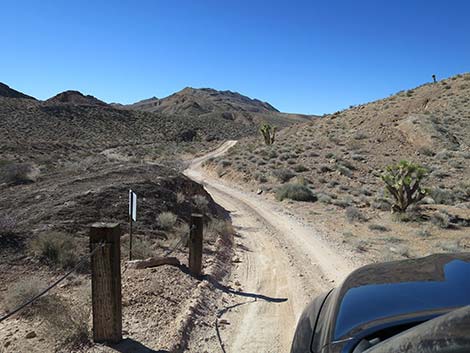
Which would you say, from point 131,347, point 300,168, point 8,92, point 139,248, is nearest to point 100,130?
point 8,92

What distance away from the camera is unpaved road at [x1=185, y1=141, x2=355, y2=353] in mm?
5500

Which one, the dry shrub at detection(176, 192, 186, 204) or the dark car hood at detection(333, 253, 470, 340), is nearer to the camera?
the dark car hood at detection(333, 253, 470, 340)

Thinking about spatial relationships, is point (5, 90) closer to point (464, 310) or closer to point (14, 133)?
point (14, 133)

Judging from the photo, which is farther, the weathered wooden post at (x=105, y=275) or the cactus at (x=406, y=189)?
the cactus at (x=406, y=189)

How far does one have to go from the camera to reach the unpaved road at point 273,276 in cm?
550

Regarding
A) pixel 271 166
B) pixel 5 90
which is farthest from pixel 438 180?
pixel 5 90

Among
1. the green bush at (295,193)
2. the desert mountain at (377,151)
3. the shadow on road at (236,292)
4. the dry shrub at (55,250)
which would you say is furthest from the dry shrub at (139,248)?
the desert mountain at (377,151)

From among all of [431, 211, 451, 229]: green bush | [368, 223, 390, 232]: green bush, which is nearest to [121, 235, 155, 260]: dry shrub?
[368, 223, 390, 232]: green bush

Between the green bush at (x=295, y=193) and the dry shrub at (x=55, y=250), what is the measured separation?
11.5 meters

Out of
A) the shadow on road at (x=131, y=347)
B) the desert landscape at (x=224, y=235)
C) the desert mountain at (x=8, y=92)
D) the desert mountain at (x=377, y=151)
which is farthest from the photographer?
the desert mountain at (x=8, y=92)

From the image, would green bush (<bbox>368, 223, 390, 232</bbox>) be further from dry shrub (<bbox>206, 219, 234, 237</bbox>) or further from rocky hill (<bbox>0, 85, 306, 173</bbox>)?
rocky hill (<bbox>0, 85, 306, 173</bbox>)

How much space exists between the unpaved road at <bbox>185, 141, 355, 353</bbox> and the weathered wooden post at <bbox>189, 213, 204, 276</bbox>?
87cm

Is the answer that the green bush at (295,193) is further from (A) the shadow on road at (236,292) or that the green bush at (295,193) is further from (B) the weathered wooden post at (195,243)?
(B) the weathered wooden post at (195,243)

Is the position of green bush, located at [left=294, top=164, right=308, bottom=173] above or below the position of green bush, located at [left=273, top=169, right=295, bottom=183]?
above
